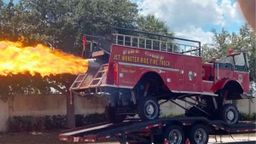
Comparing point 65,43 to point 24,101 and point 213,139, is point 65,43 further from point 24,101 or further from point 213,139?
point 213,139

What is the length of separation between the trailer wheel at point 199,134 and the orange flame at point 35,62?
4137 mm

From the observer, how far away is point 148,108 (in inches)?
607

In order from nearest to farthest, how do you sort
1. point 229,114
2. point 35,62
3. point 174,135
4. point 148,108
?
point 35,62 < point 148,108 < point 174,135 < point 229,114

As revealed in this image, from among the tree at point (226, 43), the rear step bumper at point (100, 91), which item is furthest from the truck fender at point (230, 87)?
the tree at point (226, 43)

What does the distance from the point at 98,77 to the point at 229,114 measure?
19.4ft

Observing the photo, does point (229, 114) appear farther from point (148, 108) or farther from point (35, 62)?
point (35, 62)

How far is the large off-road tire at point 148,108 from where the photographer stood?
599 inches

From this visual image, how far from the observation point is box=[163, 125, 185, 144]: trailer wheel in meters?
15.8

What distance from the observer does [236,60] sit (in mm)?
18391

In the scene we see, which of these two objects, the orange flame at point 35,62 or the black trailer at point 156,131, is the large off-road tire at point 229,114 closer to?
the black trailer at point 156,131

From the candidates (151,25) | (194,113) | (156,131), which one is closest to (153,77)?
(156,131)

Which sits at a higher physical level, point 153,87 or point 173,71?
point 173,71

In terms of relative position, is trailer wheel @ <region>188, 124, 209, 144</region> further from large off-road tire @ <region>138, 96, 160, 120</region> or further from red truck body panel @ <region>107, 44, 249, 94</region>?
large off-road tire @ <region>138, 96, 160, 120</region>

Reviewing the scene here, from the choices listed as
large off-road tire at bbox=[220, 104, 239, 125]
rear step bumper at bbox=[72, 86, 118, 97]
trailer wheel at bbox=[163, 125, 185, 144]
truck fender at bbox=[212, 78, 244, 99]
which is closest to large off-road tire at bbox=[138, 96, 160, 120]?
trailer wheel at bbox=[163, 125, 185, 144]
